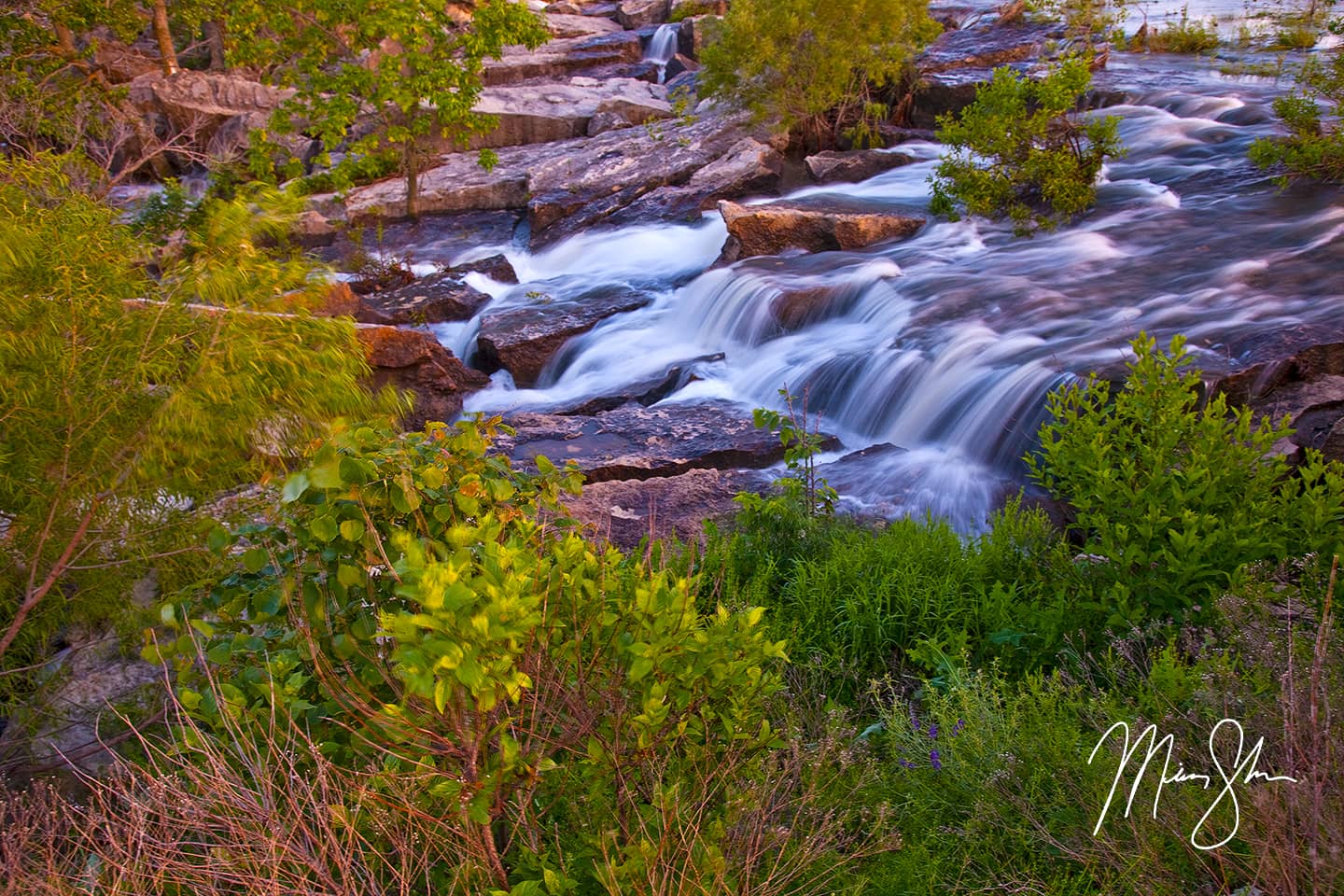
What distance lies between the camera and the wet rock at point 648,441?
23.4ft

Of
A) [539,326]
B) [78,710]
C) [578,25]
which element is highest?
[578,25]

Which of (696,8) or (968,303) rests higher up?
(696,8)

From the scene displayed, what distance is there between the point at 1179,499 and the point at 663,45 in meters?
21.6

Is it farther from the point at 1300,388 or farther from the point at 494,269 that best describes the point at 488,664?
the point at 494,269

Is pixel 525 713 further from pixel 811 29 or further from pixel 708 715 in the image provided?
pixel 811 29

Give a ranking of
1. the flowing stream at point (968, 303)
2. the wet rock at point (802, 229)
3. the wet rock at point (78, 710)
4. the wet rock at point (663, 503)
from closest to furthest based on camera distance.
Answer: the wet rock at point (78, 710) < the wet rock at point (663, 503) < the flowing stream at point (968, 303) < the wet rock at point (802, 229)

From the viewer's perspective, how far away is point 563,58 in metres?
21.5

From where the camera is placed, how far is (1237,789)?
2646 millimetres

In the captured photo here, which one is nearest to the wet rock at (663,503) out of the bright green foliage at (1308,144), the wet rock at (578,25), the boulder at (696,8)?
the bright green foliage at (1308,144)

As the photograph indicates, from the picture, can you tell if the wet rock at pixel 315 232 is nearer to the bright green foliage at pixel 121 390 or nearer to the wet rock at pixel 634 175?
the wet rock at pixel 634 175

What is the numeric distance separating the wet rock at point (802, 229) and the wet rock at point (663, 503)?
5.01m

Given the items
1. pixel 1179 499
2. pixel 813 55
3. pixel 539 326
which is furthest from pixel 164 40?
pixel 1179 499

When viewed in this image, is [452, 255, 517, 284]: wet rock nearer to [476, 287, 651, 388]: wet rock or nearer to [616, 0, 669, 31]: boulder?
[476, 287, 651, 388]: wet rock

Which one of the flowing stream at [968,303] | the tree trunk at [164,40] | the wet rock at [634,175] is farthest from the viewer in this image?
the tree trunk at [164,40]
